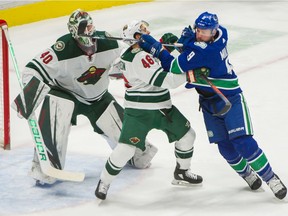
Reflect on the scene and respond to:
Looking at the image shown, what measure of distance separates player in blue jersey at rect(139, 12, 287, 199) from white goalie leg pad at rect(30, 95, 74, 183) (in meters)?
0.58

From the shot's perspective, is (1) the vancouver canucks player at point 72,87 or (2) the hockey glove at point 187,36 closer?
(2) the hockey glove at point 187,36

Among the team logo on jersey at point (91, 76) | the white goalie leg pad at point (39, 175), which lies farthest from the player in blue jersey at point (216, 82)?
the white goalie leg pad at point (39, 175)

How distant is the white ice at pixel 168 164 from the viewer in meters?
4.14

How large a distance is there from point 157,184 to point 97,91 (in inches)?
22.1

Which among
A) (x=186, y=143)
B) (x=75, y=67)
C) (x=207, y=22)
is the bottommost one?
(x=186, y=143)

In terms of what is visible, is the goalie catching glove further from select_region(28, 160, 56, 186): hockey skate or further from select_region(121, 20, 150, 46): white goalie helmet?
select_region(121, 20, 150, 46): white goalie helmet

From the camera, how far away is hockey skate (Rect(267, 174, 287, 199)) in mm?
4074

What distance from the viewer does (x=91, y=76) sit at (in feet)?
14.5

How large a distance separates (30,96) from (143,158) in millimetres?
767

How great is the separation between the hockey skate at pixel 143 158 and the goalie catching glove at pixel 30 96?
0.68 meters

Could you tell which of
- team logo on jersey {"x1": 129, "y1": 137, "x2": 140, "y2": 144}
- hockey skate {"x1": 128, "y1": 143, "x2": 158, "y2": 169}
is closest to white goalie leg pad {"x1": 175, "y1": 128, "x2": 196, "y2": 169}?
team logo on jersey {"x1": 129, "y1": 137, "x2": 140, "y2": 144}

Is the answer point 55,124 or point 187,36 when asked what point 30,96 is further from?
point 187,36

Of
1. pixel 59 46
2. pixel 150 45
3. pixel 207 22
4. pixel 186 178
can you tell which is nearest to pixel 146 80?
pixel 150 45

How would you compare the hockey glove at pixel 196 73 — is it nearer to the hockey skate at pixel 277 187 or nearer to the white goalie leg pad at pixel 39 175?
the hockey skate at pixel 277 187
